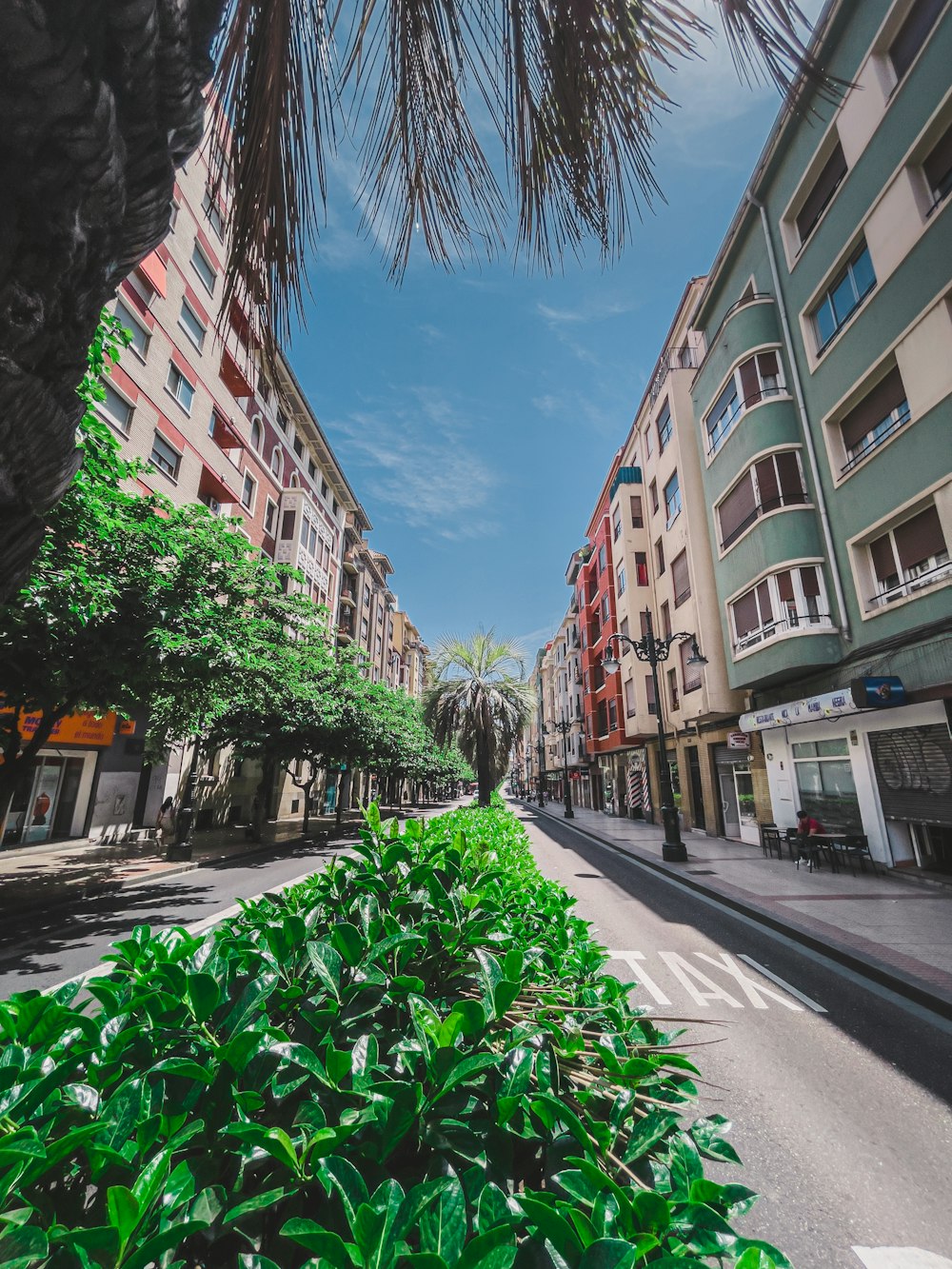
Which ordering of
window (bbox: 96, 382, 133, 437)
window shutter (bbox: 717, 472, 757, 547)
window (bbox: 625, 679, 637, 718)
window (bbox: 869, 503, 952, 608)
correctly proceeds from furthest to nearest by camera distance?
window (bbox: 625, 679, 637, 718) < window shutter (bbox: 717, 472, 757, 547) < window (bbox: 96, 382, 133, 437) < window (bbox: 869, 503, 952, 608)

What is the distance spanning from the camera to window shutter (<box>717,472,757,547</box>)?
16.5 metres

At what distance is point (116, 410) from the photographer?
16.5 meters

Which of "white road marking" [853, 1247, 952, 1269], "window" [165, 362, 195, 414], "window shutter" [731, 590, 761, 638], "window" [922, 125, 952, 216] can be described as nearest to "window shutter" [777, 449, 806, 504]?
"window shutter" [731, 590, 761, 638]

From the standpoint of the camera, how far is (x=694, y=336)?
21.7 metres

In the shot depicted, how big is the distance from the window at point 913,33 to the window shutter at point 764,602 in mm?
11000

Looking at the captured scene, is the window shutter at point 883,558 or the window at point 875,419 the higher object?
the window at point 875,419

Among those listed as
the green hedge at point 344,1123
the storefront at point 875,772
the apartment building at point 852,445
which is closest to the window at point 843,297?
the apartment building at point 852,445

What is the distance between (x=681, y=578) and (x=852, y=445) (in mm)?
9019

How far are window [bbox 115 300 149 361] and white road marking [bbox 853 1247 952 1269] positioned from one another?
21.6 metres

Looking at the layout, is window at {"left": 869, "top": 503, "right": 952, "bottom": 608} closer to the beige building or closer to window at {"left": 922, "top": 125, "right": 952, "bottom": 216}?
window at {"left": 922, "top": 125, "right": 952, "bottom": 216}

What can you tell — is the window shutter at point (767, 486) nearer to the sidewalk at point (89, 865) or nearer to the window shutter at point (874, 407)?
the window shutter at point (874, 407)

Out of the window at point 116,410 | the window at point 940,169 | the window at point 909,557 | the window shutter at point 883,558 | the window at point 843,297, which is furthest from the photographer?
the window at point 116,410

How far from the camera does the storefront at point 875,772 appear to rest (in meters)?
11.0

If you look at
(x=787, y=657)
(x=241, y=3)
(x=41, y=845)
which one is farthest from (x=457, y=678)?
(x=241, y=3)
